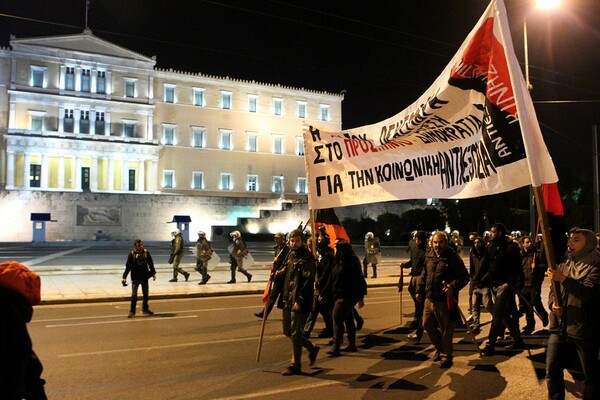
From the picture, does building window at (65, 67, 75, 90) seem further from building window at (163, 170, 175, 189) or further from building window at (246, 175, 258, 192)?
building window at (246, 175, 258, 192)

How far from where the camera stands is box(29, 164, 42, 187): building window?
53513 mm

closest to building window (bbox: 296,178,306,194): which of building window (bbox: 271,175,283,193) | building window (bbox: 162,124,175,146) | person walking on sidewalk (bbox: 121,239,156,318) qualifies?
building window (bbox: 271,175,283,193)

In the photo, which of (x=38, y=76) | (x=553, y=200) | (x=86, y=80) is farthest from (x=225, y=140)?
(x=553, y=200)

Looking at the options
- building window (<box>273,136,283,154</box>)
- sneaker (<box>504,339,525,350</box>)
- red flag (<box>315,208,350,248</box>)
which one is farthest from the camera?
building window (<box>273,136,283,154</box>)

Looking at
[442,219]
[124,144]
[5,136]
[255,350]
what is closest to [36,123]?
[5,136]

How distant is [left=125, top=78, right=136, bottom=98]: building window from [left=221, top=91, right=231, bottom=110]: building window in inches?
429

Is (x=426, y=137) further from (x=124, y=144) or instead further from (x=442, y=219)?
(x=124, y=144)

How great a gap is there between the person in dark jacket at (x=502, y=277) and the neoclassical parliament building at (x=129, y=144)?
43434mm

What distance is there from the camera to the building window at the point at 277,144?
6812cm

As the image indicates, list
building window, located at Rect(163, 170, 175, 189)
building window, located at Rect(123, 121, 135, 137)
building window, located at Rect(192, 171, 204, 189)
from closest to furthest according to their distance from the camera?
building window, located at Rect(123, 121, 135, 137) < building window, located at Rect(163, 170, 175, 189) < building window, located at Rect(192, 171, 204, 189)

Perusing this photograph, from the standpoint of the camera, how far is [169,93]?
61594mm

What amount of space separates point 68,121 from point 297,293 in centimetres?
5598

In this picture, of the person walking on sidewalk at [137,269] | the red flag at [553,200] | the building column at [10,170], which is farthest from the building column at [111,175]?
the red flag at [553,200]

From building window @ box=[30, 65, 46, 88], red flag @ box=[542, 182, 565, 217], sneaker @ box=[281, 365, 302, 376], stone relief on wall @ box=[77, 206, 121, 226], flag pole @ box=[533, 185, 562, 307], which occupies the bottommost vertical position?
sneaker @ box=[281, 365, 302, 376]
